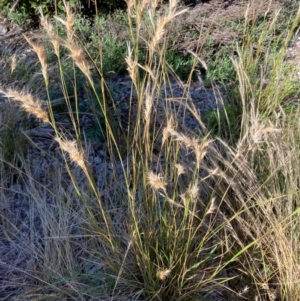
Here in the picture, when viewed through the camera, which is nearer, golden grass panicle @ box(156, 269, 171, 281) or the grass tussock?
golden grass panicle @ box(156, 269, 171, 281)

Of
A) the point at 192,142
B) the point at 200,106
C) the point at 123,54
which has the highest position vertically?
the point at 192,142

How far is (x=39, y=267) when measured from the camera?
264 centimetres

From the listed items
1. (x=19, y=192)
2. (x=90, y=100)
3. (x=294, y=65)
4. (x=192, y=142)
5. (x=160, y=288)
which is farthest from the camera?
(x=294, y=65)

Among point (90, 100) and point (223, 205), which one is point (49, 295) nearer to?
point (223, 205)

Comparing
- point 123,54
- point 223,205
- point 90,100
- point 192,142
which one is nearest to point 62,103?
point 90,100

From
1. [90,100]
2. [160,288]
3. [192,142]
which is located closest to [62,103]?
[90,100]

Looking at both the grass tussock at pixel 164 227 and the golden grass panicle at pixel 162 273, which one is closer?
the golden grass panicle at pixel 162 273

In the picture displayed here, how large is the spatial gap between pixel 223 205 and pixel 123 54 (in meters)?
1.78

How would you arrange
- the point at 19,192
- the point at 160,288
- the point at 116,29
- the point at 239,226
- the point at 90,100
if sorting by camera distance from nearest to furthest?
1. the point at 160,288
2. the point at 239,226
3. the point at 19,192
4. the point at 90,100
5. the point at 116,29

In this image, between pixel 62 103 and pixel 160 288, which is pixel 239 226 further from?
pixel 62 103

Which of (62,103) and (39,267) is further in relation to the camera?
(62,103)

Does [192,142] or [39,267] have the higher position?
[192,142]

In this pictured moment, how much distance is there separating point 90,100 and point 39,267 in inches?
43.4

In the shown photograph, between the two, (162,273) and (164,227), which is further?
(164,227)
